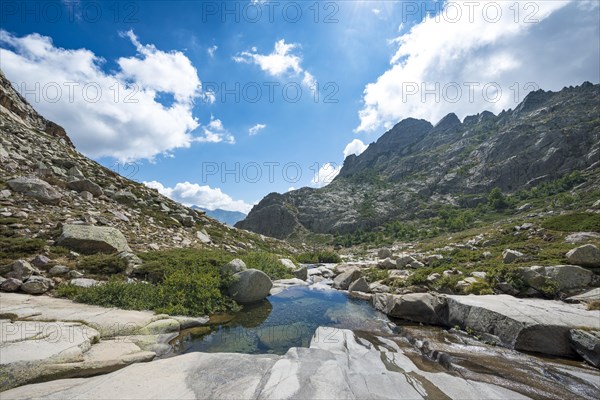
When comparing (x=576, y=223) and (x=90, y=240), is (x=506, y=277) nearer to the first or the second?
(x=576, y=223)

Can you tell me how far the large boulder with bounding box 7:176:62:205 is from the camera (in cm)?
1830

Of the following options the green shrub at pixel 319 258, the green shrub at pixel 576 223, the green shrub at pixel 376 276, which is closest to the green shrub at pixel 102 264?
the green shrub at pixel 376 276

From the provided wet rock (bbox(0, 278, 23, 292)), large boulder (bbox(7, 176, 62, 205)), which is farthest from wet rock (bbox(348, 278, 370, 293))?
large boulder (bbox(7, 176, 62, 205))

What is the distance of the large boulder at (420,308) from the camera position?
1310 centimetres

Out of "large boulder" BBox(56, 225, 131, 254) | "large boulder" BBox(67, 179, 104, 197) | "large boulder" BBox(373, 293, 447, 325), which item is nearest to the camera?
"large boulder" BBox(373, 293, 447, 325)

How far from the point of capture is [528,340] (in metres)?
9.84

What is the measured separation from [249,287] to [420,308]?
9.68 m

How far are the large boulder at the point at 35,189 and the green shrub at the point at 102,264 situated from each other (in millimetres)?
8462

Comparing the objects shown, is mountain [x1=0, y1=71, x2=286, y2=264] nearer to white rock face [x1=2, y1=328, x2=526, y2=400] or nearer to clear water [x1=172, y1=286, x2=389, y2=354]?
clear water [x1=172, y1=286, x2=389, y2=354]

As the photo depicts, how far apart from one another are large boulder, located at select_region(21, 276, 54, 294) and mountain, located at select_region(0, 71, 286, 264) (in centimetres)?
235

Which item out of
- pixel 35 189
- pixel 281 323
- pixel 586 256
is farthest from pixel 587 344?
pixel 35 189

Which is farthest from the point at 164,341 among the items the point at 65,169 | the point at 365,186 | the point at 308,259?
the point at 365,186

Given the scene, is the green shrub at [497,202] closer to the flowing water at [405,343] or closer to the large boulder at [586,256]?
the large boulder at [586,256]

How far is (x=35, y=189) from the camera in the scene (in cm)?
1858
